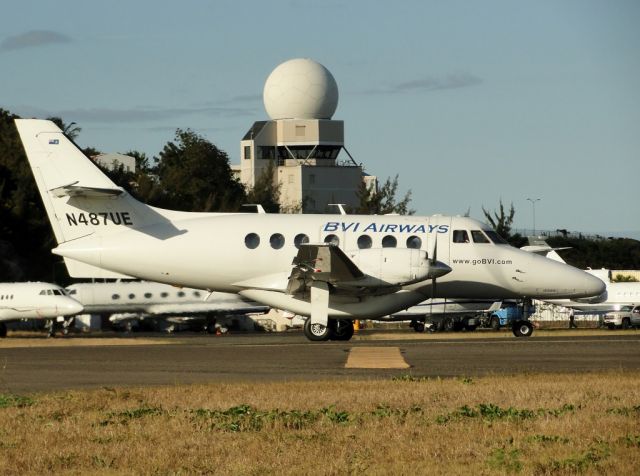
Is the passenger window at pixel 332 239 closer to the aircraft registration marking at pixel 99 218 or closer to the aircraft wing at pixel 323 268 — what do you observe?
the aircraft wing at pixel 323 268

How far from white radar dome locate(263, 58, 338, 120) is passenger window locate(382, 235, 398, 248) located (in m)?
62.2

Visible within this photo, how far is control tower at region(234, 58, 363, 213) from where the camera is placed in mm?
96188

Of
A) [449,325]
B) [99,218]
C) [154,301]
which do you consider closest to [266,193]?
[154,301]

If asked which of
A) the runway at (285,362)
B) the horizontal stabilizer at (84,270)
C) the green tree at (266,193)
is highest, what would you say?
→ the green tree at (266,193)

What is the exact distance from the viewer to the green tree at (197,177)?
8762 centimetres

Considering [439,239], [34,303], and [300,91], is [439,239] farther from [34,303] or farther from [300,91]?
[300,91]

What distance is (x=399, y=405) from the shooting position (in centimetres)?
1430

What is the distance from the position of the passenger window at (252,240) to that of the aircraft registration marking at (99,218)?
3606 millimetres

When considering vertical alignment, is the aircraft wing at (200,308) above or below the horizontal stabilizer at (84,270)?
below

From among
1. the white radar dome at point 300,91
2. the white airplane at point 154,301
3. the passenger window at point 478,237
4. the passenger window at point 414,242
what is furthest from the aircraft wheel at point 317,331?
the white radar dome at point 300,91

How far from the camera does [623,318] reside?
64188 mm

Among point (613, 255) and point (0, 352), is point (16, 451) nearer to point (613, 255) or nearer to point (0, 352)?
point (0, 352)

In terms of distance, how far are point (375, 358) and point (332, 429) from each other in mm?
10946

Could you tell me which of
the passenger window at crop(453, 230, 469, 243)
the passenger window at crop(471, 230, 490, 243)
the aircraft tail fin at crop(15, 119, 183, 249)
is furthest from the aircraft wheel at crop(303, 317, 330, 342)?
the aircraft tail fin at crop(15, 119, 183, 249)
